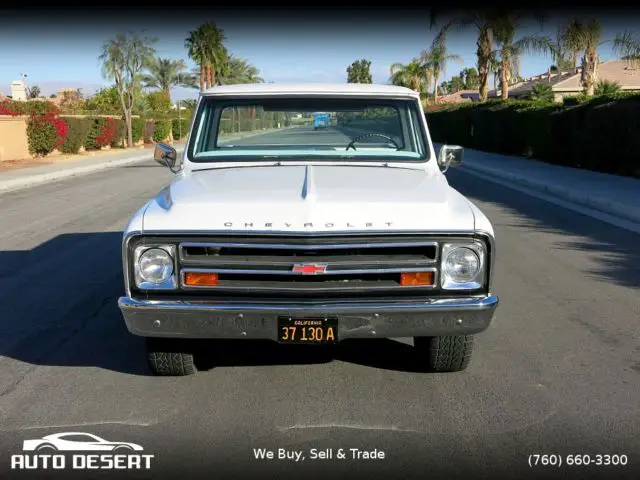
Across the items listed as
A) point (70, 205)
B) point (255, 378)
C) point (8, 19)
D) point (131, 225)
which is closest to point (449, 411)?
point (255, 378)

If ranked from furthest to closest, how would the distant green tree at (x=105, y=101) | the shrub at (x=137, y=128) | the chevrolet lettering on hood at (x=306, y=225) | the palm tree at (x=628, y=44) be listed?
the distant green tree at (x=105, y=101)
the shrub at (x=137, y=128)
the palm tree at (x=628, y=44)
the chevrolet lettering on hood at (x=306, y=225)

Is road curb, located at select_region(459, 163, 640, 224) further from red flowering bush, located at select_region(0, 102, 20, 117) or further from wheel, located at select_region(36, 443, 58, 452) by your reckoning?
red flowering bush, located at select_region(0, 102, 20, 117)

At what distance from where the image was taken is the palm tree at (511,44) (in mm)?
36447

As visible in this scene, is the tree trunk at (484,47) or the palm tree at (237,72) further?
the palm tree at (237,72)

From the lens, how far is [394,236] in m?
4.49

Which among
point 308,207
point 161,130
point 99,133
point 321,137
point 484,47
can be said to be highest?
point 484,47

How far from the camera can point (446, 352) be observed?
5.11 m

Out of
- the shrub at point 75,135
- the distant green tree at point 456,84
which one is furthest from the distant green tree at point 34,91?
the distant green tree at point 456,84

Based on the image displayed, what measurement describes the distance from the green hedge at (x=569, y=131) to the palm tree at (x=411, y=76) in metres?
50.8

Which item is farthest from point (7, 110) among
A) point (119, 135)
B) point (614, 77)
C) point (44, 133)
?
point (614, 77)

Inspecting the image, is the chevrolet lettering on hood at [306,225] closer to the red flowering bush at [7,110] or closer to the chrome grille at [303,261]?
the chrome grille at [303,261]

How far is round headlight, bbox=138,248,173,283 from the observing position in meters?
4.54

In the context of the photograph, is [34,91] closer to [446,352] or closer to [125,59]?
[125,59]

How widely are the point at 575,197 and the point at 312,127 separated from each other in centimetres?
1065
